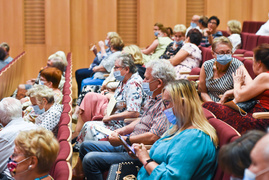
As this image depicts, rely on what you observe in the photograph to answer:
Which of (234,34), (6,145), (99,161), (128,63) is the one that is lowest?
(99,161)

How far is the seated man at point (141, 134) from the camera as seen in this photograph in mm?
3039

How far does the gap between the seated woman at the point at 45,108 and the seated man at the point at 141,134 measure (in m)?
0.47

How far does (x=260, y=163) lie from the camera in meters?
1.28

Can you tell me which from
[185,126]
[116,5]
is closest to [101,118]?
[185,126]

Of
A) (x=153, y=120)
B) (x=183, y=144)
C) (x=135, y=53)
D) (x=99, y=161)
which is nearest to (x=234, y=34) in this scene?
(x=135, y=53)

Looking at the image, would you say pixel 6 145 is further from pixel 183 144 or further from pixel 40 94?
pixel 183 144

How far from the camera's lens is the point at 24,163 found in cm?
218

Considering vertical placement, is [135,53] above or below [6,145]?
above

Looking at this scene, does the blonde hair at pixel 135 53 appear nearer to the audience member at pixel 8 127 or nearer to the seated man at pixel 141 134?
the seated man at pixel 141 134

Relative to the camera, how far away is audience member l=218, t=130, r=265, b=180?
145cm

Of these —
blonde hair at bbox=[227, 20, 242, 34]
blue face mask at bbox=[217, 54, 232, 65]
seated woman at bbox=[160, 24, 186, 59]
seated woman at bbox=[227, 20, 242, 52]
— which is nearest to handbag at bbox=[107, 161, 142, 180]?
blue face mask at bbox=[217, 54, 232, 65]

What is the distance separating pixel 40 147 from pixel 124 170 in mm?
755

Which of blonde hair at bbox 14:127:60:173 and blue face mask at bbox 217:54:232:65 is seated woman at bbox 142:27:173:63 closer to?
blue face mask at bbox 217:54:232:65

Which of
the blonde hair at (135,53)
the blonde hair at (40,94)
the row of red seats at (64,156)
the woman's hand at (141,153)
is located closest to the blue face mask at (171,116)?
the woman's hand at (141,153)
